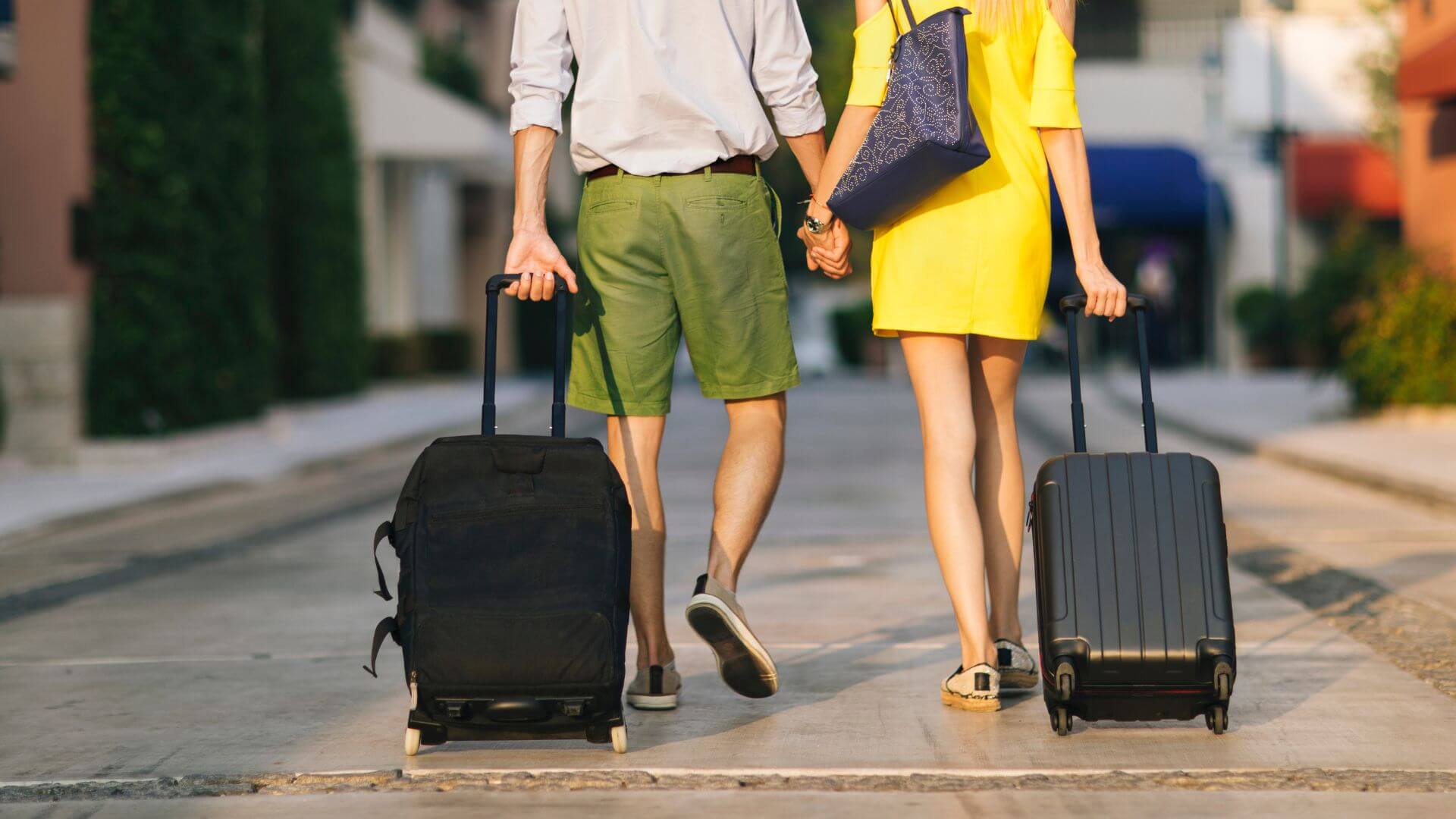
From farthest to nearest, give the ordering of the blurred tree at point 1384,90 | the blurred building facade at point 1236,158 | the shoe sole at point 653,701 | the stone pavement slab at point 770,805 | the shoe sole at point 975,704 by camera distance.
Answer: the blurred building facade at point 1236,158 → the blurred tree at point 1384,90 → the shoe sole at point 653,701 → the shoe sole at point 975,704 → the stone pavement slab at point 770,805

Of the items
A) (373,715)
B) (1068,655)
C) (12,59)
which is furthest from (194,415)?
(1068,655)

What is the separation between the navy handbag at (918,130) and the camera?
14.4ft

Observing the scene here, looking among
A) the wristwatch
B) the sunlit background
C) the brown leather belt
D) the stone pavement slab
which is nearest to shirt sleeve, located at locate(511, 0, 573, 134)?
the brown leather belt

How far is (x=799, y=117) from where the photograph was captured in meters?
4.71

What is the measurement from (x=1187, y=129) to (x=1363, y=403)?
1847cm

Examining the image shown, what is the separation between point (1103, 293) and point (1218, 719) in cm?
101

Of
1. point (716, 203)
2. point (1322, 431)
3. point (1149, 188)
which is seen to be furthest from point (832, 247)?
point (1149, 188)

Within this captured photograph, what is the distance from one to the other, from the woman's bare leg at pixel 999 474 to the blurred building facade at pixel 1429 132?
1142 centimetres

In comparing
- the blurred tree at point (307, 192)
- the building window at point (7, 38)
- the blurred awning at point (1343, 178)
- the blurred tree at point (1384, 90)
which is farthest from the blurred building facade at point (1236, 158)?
the building window at point (7, 38)

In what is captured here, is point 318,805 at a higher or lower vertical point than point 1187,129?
lower

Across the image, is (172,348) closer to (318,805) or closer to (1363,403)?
(1363,403)

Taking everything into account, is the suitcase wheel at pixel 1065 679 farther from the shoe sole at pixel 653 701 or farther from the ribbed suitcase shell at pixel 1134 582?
the shoe sole at pixel 653 701

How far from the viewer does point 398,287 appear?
89.9 feet

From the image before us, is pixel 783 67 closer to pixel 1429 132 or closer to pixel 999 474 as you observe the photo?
pixel 999 474
